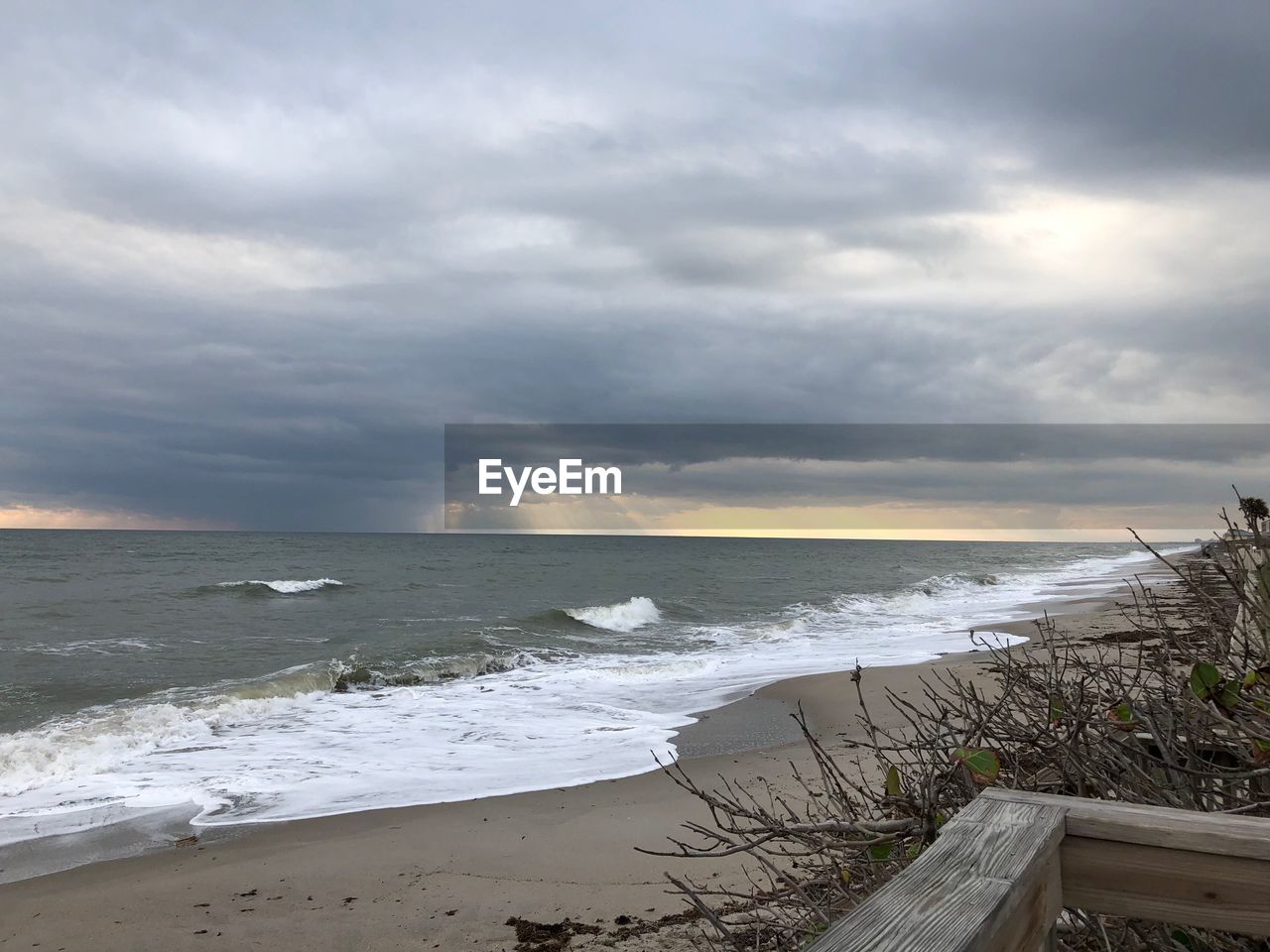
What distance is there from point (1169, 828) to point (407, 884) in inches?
218

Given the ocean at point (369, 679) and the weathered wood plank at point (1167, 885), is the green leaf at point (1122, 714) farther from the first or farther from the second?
the ocean at point (369, 679)

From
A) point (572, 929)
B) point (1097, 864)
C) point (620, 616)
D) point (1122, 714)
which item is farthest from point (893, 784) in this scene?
point (620, 616)

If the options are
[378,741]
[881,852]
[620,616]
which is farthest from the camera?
[620,616]

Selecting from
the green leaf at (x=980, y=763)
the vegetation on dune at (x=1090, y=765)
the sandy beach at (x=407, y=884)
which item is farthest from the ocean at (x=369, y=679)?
the green leaf at (x=980, y=763)

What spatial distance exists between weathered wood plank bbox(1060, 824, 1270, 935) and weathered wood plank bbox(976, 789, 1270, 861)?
1 cm

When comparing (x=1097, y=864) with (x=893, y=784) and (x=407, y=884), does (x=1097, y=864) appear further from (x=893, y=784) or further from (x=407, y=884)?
(x=407, y=884)

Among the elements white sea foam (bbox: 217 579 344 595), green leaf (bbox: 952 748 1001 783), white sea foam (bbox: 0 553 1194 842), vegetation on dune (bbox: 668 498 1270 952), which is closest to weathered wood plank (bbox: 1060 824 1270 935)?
vegetation on dune (bbox: 668 498 1270 952)

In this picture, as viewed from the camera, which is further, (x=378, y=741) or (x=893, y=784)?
(x=378, y=741)

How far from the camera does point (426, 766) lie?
30.6 ft

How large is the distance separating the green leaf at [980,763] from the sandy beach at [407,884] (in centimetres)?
250

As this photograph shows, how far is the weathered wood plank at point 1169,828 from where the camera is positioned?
1477mm

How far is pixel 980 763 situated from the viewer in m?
2.47

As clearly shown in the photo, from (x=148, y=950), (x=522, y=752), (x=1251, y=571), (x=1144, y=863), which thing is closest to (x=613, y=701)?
(x=522, y=752)

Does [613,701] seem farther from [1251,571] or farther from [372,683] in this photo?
[1251,571]
